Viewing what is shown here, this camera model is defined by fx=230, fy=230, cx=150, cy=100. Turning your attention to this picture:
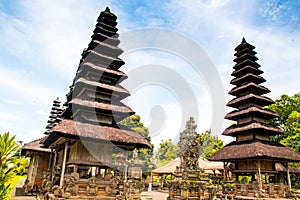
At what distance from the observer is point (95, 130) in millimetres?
13594

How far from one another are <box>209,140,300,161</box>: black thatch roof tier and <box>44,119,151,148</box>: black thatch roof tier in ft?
30.3

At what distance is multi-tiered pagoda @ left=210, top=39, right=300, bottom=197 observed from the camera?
61.9ft

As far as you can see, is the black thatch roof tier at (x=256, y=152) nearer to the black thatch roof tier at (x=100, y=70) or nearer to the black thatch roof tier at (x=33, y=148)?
the black thatch roof tier at (x=100, y=70)

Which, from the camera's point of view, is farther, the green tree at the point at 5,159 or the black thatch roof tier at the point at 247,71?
the black thatch roof tier at the point at 247,71

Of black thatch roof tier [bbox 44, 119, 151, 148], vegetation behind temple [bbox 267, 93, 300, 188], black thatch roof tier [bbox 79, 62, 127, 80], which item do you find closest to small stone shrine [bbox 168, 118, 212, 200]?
black thatch roof tier [bbox 44, 119, 151, 148]

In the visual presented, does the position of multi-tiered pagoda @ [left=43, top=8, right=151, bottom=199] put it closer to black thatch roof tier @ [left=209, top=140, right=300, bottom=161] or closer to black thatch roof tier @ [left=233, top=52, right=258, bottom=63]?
black thatch roof tier @ [left=209, top=140, right=300, bottom=161]

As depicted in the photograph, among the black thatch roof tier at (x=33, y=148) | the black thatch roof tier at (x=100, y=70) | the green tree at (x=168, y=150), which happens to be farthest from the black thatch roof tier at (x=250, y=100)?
the green tree at (x=168, y=150)

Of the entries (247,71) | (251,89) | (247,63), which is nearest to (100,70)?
(251,89)

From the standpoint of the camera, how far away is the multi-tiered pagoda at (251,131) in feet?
61.9

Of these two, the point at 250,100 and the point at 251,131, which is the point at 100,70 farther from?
the point at 250,100

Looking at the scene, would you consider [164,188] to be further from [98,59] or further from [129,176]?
[98,59]

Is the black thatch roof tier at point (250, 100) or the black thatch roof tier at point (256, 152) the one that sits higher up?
the black thatch roof tier at point (250, 100)

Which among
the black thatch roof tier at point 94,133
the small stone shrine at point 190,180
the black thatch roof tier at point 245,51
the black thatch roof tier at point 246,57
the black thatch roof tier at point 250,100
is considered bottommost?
the small stone shrine at point 190,180

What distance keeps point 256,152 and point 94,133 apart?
12.8 meters
